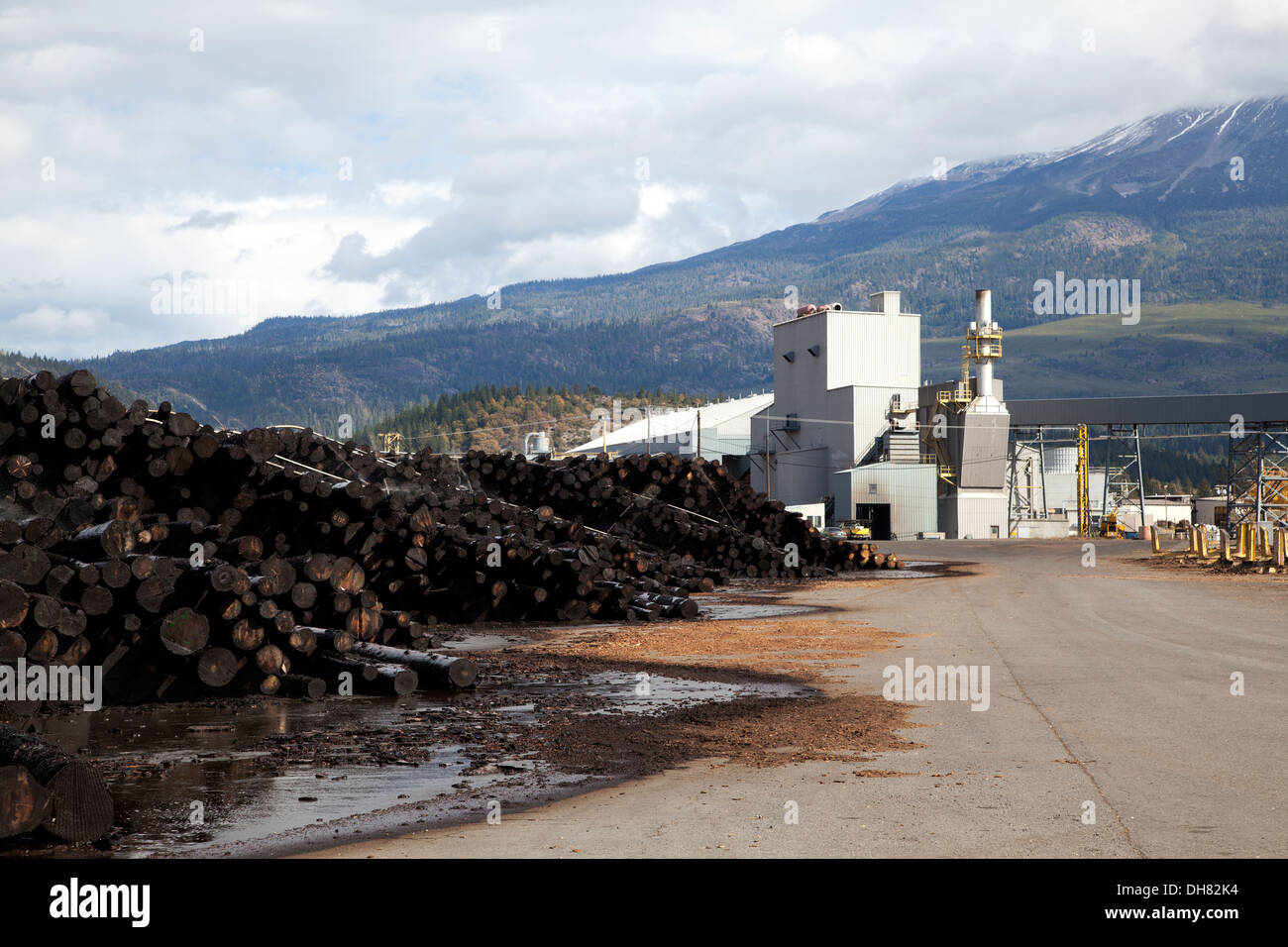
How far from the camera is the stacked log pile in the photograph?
1195 cm

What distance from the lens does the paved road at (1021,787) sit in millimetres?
6555

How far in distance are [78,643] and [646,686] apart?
5.84 m

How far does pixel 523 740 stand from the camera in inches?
399

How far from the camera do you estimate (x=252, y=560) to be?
1477 cm

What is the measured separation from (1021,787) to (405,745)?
4.89 m

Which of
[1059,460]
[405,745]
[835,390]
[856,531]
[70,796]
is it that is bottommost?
[856,531]

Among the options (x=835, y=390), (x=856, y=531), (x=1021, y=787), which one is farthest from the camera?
(x=835, y=390)

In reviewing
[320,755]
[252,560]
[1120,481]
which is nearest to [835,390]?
[1120,481]

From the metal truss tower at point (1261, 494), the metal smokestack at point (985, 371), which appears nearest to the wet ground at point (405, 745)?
the metal truss tower at point (1261, 494)

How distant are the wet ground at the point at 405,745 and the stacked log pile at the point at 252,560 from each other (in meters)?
0.62

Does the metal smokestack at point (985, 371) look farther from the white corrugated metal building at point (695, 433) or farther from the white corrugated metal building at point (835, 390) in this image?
the white corrugated metal building at point (695, 433)

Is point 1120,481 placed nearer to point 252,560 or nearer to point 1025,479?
point 1025,479
